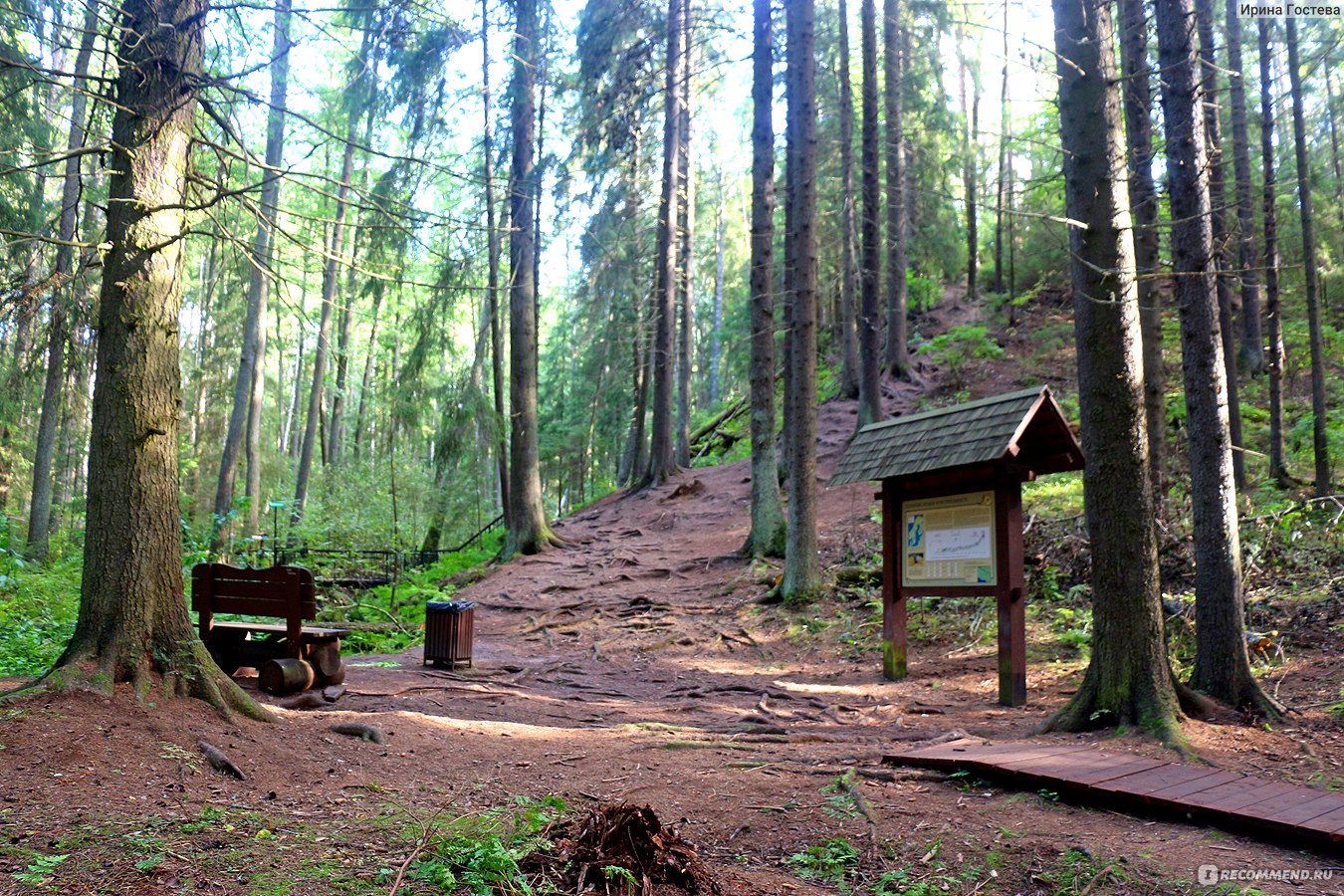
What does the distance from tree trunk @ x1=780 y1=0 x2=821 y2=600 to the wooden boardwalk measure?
22.3ft

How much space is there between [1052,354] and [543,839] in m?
22.1

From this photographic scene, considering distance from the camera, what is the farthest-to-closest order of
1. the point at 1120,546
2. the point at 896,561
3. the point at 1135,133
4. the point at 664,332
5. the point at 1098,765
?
the point at 664,332 < the point at 1135,133 < the point at 896,561 < the point at 1120,546 < the point at 1098,765

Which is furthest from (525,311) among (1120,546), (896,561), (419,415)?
(1120,546)

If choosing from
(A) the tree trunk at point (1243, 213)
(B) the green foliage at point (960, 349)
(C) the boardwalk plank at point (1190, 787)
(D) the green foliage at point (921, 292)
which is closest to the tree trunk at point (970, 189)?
(D) the green foliage at point (921, 292)

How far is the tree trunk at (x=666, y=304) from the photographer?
2103cm

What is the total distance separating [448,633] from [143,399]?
5.16 meters

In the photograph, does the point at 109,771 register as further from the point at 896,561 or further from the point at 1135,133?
the point at 1135,133

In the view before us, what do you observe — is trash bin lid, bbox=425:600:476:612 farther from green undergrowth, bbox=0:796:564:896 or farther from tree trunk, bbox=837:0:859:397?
tree trunk, bbox=837:0:859:397

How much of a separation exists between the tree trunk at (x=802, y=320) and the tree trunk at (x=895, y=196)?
8.60m

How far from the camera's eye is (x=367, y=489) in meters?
20.1

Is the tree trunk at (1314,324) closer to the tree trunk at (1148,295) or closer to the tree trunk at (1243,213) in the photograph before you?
the tree trunk at (1243,213)

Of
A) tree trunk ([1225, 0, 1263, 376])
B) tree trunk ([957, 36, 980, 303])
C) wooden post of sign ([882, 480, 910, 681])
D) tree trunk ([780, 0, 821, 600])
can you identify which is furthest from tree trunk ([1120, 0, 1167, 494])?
tree trunk ([957, 36, 980, 303])

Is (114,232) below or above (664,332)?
below

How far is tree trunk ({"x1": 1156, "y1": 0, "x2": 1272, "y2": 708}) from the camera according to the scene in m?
6.85
